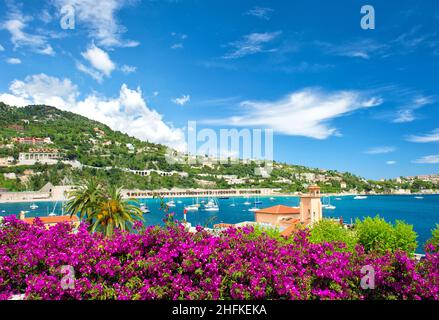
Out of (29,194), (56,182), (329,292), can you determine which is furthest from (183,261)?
(56,182)

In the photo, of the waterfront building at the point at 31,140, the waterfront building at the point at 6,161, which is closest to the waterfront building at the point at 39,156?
the waterfront building at the point at 6,161

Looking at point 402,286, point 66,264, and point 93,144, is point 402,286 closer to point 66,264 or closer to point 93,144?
point 66,264

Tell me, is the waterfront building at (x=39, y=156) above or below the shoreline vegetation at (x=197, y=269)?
above

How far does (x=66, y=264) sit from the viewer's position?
4.96 meters

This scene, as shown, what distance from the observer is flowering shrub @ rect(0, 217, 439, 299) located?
4559 millimetres

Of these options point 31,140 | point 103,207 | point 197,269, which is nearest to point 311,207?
point 103,207

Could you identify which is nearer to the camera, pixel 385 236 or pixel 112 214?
pixel 112 214

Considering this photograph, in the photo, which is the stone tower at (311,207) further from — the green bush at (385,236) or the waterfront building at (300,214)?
the green bush at (385,236)

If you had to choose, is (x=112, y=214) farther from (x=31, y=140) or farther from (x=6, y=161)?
(x=31, y=140)

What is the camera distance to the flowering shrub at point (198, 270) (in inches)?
179

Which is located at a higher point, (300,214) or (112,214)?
(112,214)

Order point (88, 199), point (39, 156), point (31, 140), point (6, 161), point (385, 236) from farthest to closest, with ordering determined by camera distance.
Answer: point (31, 140) → point (39, 156) → point (6, 161) → point (385, 236) → point (88, 199)

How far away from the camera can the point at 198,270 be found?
15.6ft
